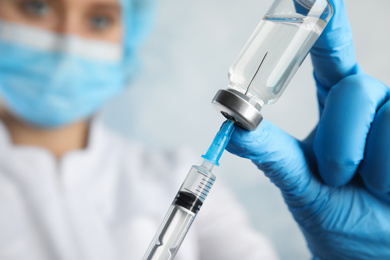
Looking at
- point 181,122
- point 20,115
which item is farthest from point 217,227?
point 20,115

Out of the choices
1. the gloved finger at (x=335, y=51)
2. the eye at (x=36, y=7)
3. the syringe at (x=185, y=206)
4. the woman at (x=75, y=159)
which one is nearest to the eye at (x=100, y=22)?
the woman at (x=75, y=159)

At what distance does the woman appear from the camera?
66.5 inches

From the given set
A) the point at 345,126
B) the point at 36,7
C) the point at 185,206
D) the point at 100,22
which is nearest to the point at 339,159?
the point at 345,126

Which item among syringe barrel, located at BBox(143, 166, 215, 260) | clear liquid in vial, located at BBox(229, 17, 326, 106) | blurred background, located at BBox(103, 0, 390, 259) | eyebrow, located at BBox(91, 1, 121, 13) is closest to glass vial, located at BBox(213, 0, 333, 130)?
clear liquid in vial, located at BBox(229, 17, 326, 106)

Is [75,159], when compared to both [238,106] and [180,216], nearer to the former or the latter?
[180,216]

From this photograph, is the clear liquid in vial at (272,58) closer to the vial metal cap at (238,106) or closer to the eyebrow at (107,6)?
the vial metal cap at (238,106)

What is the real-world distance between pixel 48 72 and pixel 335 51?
51.5 inches

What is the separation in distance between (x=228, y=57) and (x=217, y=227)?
97cm

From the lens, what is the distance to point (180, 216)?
761 millimetres

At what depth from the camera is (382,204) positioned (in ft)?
3.26

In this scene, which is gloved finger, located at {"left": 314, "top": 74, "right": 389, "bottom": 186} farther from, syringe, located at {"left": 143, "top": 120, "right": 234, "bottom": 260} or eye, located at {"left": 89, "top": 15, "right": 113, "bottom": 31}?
eye, located at {"left": 89, "top": 15, "right": 113, "bottom": 31}

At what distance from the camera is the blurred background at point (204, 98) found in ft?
7.25

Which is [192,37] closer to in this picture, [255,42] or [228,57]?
[228,57]

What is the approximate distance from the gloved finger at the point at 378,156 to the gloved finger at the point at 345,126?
0.02 meters
